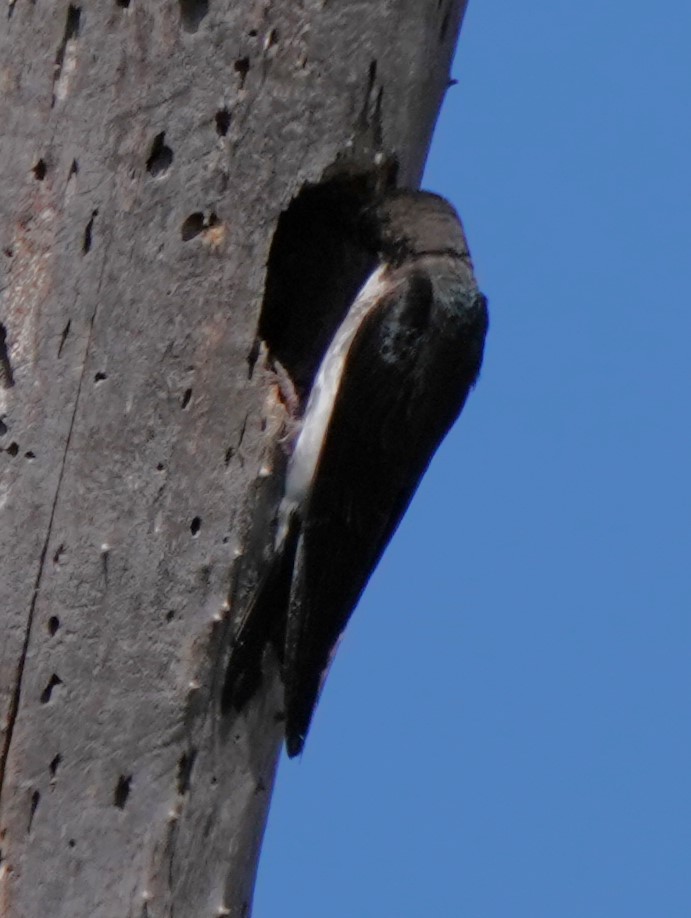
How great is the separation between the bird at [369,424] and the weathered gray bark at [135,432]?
4.3 inches

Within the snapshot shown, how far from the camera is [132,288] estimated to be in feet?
10.6

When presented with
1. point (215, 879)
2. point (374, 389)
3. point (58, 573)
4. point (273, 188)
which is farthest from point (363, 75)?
point (215, 879)

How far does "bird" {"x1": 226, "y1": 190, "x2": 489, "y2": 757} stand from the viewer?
3389mm

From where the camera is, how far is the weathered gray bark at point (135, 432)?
313cm

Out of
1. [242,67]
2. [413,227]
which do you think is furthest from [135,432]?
[413,227]

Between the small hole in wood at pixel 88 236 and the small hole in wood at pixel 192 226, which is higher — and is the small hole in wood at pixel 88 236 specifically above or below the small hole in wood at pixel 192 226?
below

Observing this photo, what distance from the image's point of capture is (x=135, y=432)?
321cm

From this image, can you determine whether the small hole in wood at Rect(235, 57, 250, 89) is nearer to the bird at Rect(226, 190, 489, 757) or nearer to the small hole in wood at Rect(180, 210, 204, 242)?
the small hole in wood at Rect(180, 210, 204, 242)

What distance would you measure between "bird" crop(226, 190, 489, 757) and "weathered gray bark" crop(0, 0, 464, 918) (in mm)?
108

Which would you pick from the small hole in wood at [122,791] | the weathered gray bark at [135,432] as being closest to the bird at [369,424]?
the weathered gray bark at [135,432]

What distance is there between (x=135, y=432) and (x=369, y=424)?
558 millimetres

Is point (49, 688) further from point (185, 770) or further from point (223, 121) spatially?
point (223, 121)

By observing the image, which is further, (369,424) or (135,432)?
(369,424)

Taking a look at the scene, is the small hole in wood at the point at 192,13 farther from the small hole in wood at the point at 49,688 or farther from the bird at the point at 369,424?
the small hole in wood at the point at 49,688
